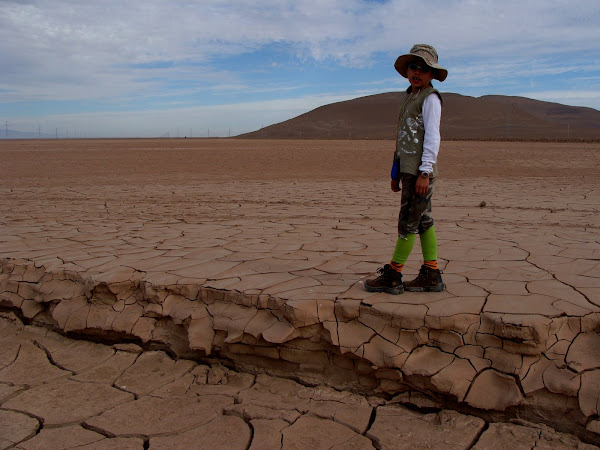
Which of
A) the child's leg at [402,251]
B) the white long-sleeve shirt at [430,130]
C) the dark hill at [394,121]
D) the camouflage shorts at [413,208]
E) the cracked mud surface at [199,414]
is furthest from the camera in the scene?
the dark hill at [394,121]

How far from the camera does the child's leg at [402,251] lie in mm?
2709

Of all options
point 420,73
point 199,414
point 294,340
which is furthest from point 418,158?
point 199,414

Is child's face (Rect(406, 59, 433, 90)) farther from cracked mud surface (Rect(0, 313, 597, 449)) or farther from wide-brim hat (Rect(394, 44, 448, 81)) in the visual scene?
cracked mud surface (Rect(0, 313, 597, 449))

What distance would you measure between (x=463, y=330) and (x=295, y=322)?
2.73 ft

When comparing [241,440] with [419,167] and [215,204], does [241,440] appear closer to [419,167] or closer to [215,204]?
[419,167]

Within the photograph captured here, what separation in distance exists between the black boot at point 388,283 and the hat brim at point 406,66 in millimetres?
1025

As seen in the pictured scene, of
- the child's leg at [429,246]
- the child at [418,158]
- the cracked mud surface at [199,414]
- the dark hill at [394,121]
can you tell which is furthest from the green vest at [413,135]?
the dark hill at [394,121]

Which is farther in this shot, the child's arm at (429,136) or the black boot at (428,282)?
the black boot at (428,282)

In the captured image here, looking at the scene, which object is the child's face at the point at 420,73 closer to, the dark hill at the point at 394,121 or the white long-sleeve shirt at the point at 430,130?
the white long-sleeve shirt at the point at 430,130

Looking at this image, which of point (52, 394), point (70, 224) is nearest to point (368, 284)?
point (52, 394)

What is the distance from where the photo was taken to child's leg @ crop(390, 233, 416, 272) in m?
2.71

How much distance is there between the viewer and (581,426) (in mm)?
2084

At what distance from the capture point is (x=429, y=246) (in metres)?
2.75

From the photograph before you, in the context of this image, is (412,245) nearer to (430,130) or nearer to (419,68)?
(430,130)
